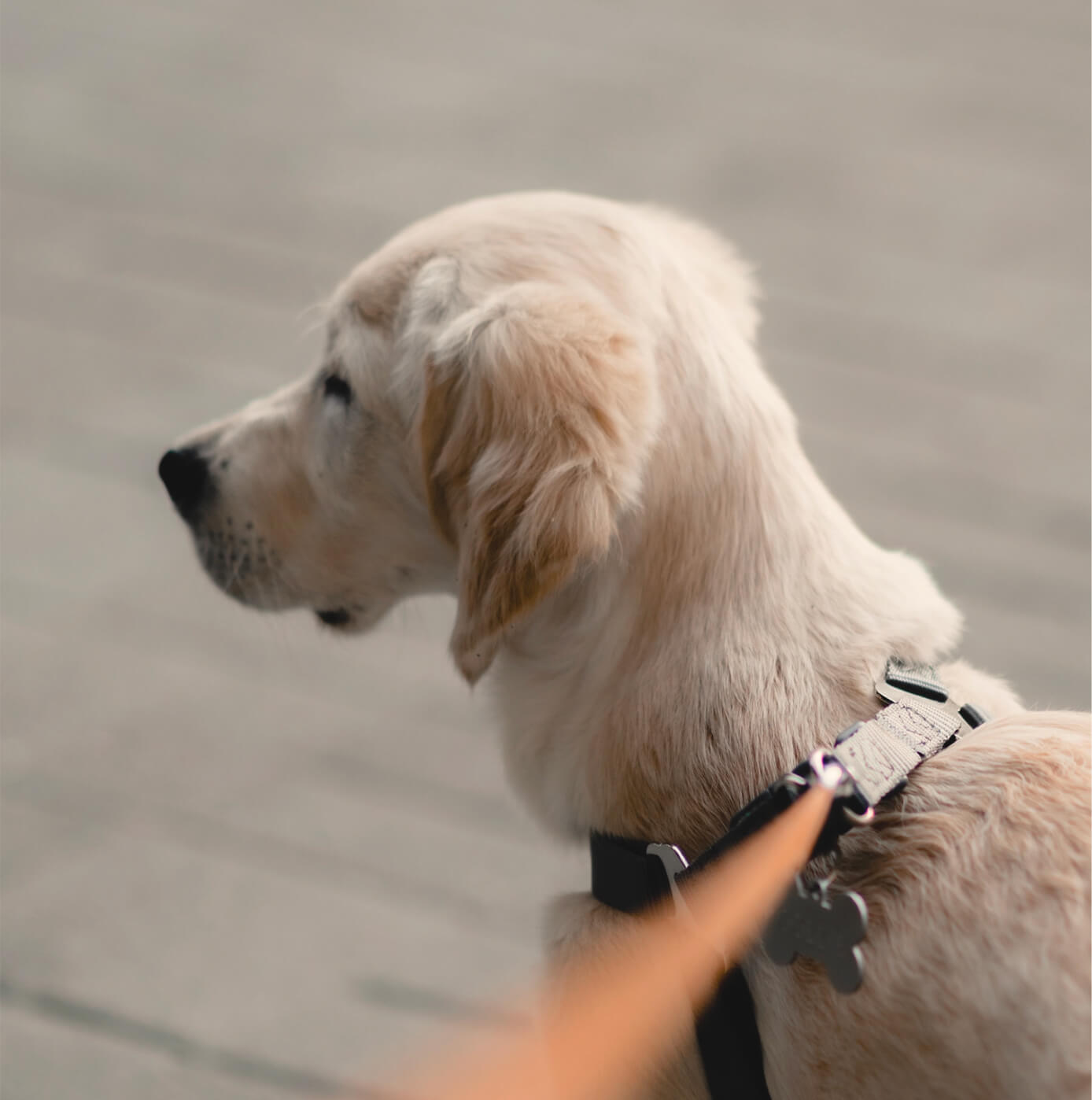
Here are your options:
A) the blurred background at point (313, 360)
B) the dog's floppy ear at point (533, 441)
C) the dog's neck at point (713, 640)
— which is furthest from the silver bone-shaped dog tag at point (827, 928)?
the blurred background at point (313, 360)

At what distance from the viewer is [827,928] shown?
1.13 m

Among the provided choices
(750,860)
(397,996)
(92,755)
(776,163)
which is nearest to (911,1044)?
(750,860)

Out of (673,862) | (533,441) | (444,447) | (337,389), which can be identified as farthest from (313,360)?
(673,862)

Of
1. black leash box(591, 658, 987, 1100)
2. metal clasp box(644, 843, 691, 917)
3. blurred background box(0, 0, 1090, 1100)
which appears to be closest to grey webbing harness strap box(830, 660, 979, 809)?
black leash box(591, 658, 987, 1100)

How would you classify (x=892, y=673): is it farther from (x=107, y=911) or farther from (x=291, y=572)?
(x=107, y=911)

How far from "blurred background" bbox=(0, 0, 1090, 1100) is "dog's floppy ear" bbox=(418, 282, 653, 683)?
55 centimetres

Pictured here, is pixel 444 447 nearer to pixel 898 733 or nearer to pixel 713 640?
pixel 713 640

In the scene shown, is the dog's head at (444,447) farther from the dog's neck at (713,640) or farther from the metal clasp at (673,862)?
the metal clasp at (673,862)

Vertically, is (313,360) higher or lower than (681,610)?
lower

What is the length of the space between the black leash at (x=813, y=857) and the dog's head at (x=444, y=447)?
26 cm

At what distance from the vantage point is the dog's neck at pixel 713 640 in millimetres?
1249

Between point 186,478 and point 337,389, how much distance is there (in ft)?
0.87

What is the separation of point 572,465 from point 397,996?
1050mm

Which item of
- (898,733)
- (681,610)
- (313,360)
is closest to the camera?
(898,733)
